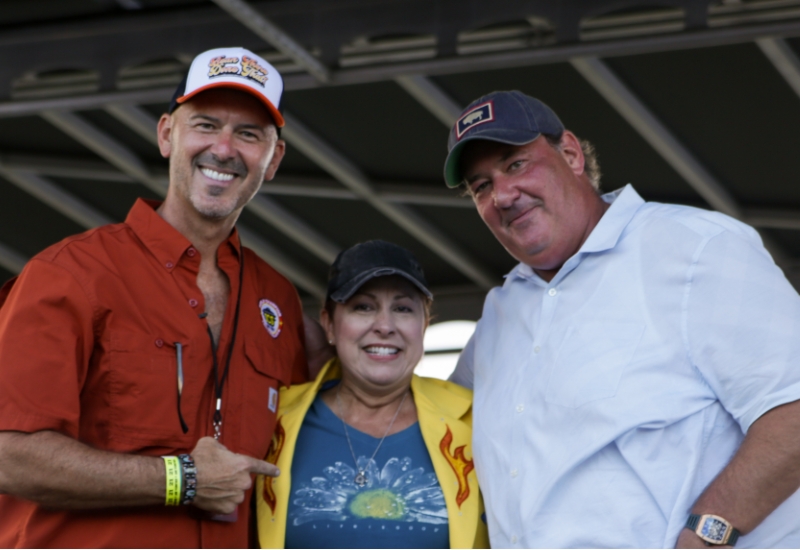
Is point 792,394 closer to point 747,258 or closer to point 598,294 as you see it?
point 747,258

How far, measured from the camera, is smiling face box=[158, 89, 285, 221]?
3123mm

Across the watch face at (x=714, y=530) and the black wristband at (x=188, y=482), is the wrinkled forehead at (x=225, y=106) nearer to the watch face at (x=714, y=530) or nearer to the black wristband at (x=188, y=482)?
the black wristband at (x=188, y=482)

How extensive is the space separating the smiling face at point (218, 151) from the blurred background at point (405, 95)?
83.3 inches

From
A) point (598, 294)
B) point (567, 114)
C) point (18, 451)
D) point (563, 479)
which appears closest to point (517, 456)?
point (563, 479)

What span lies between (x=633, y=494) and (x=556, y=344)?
1.42 ft

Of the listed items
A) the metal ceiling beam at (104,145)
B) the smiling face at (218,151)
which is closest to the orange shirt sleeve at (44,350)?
the smiling face at (218,151)

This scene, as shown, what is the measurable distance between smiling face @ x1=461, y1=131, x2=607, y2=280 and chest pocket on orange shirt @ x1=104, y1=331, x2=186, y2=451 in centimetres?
97

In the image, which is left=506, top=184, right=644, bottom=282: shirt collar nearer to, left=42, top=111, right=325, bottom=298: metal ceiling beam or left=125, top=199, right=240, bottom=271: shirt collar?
left=125, top=199, right=240, bottom=271: shirt collar

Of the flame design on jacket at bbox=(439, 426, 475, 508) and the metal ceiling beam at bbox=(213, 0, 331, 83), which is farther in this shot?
the metal ceiling beam at bbox=(213, 0, 331, 83)

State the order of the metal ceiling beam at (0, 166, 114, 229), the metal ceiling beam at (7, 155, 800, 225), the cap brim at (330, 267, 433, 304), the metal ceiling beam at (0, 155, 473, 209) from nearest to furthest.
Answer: the cap brim at (330, 267, 433, 304) → the metal ceiling beam at (7, 155, 800, 225) → the metal ceiling beam at (0, 155, 473, 209) → the metal ceiling beam at (0, 166, 114, 229)

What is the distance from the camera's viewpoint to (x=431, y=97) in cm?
609

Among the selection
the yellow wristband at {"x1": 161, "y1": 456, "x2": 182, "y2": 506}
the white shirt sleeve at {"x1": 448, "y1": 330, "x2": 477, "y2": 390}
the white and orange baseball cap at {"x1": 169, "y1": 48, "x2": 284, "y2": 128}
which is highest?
the white and orange baseball cap at {"x1": 169, "y1": 48, "x2": 284, "y2": 128}

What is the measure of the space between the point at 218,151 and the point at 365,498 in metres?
1.05

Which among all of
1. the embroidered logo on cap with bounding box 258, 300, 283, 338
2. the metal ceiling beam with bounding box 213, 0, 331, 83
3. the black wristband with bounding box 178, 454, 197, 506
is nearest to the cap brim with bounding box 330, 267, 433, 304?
the embroidered logo on cap with bounding box 258, 300, 283, 338
